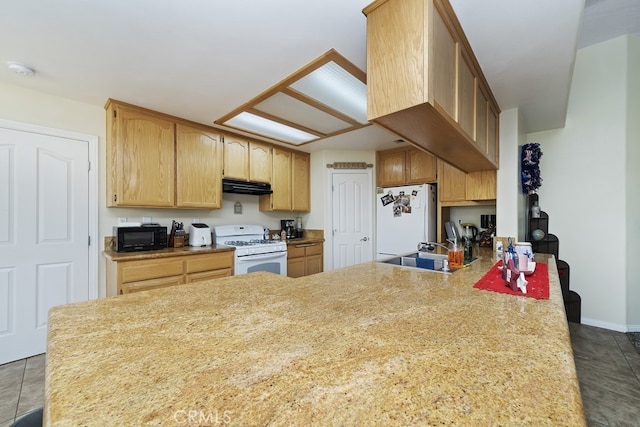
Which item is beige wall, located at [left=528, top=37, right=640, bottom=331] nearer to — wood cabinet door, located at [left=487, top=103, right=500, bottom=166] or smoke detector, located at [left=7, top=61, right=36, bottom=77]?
wood cabinet door, located at [left=487, top=103, right=500, bottom=166]

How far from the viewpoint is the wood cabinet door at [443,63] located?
1.15 metres

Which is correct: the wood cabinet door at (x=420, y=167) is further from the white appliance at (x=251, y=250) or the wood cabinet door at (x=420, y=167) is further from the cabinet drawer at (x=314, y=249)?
the white appliance at (x=251, y=250)

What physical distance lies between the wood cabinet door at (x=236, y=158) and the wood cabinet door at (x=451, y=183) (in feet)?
7.68

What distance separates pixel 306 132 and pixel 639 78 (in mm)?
3435

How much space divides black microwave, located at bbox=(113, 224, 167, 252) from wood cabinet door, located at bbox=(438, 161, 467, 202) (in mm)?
3024

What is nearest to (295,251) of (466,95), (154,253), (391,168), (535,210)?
(154,253)

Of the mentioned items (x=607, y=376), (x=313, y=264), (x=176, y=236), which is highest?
(x=176, y=236)

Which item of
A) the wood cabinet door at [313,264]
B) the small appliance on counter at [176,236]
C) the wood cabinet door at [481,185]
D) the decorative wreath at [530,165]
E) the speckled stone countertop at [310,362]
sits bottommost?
the wood cabinet door at [313,264]

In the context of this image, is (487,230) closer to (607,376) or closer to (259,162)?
(607,376)

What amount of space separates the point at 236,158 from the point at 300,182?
1.07m

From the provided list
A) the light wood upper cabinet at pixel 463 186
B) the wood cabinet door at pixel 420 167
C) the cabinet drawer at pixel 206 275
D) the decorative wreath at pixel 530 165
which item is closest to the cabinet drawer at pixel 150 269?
the cabinet drawer at pixel 206 275

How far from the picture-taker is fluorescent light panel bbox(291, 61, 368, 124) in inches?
75.7

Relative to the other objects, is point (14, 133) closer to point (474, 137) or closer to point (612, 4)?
point (474, 137)

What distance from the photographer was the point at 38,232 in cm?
228
